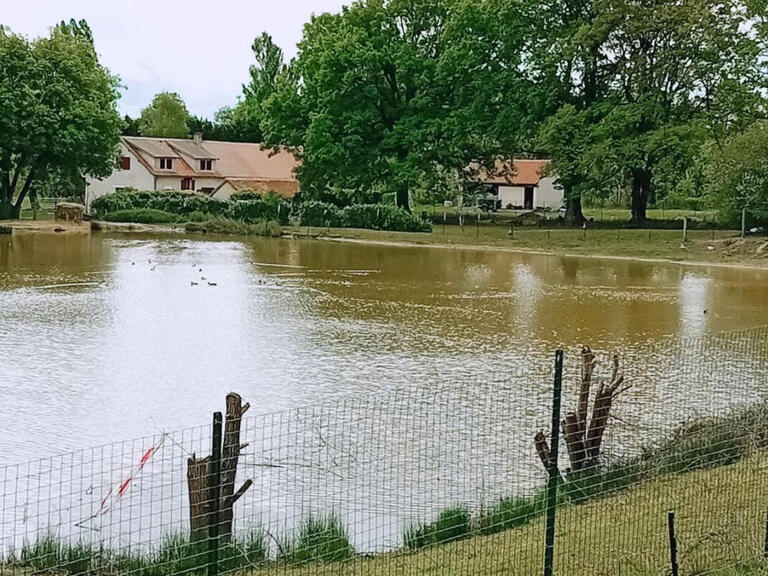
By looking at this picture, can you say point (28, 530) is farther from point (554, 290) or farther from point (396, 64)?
point (396, 64)

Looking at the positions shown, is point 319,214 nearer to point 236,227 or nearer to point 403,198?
point 403,198

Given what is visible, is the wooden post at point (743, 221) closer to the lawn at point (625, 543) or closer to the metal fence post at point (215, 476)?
the lawn at point (625, 543)

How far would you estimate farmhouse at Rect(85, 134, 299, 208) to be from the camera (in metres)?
69.7

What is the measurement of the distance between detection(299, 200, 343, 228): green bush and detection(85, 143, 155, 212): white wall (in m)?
20.1

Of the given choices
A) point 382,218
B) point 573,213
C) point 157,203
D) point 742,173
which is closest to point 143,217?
point 157,203

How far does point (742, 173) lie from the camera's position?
39.5 m

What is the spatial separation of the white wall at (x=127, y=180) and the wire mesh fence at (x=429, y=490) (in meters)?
60.1

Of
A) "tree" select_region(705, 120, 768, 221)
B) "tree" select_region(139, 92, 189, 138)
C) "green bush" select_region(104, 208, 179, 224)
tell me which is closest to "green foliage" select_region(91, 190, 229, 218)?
"green bush" select_region(104, 208, 179, 224)

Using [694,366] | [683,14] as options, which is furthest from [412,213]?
[694,366]

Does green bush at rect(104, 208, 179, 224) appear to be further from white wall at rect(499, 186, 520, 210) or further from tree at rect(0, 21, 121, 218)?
white wall at rect(499, 186, 520, 210)

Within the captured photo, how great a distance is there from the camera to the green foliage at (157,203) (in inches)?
2261

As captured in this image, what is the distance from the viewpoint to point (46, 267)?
30906 millimetres

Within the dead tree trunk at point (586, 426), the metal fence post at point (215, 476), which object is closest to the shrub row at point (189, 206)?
the dead tree trunk at point (586, 426)

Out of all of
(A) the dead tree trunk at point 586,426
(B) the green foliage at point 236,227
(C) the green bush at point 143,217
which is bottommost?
(A) the dead tree trunk at point 586,426
